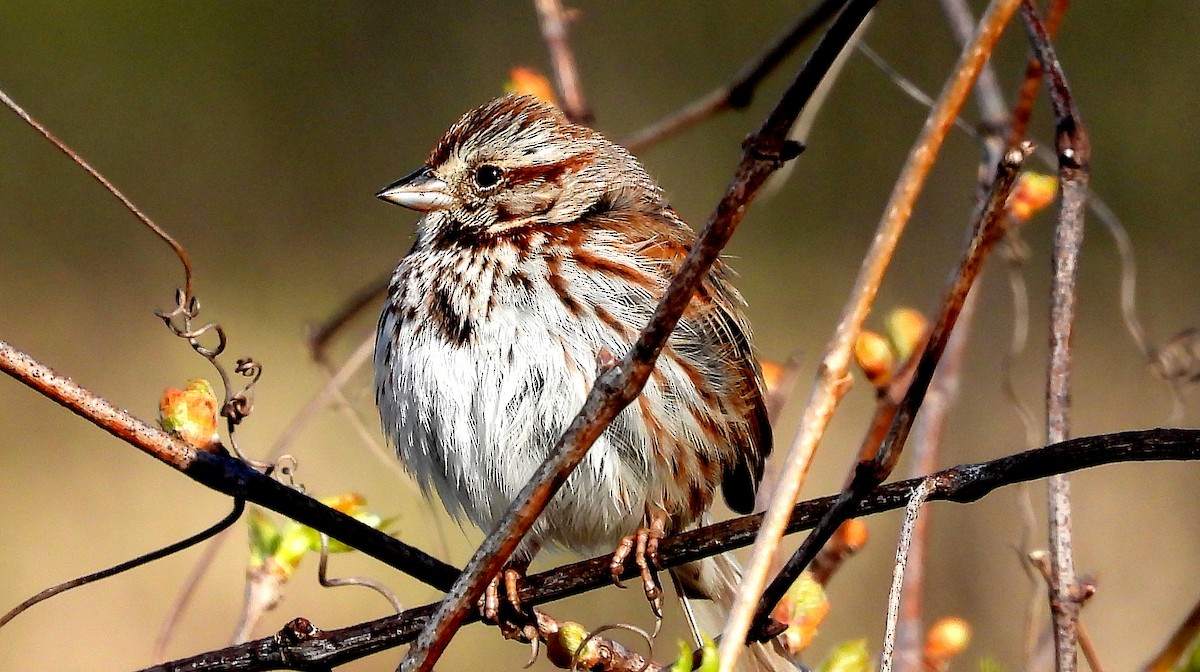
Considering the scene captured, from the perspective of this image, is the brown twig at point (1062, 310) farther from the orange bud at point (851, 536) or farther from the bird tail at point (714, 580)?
the bird tail at point (714, 580)

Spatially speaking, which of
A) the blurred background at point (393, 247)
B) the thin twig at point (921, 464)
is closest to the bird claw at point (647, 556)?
the thin twig at point (921, 464)

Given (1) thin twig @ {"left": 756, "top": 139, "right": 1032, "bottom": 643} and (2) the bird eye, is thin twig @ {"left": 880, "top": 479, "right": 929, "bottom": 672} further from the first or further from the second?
(2) the bird eye

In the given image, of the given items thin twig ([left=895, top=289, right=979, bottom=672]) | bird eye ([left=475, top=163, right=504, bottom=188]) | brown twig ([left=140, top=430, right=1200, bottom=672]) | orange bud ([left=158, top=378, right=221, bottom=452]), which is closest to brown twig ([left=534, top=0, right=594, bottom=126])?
bird eye ([left=475, top=163, right=504, bottom=188])

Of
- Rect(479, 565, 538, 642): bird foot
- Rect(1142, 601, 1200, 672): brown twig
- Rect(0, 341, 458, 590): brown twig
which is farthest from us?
Rect(479, 565, 538, 642): bird foot

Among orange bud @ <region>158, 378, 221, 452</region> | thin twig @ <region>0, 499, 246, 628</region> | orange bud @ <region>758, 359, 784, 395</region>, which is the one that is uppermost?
orange bud @ <region>758, 359, 784, 395</region>

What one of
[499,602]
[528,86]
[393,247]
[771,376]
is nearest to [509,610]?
[499,602]

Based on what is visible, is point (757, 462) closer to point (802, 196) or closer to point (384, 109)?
point (802, 196)

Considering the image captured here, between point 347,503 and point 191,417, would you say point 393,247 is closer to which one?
point 347,503
